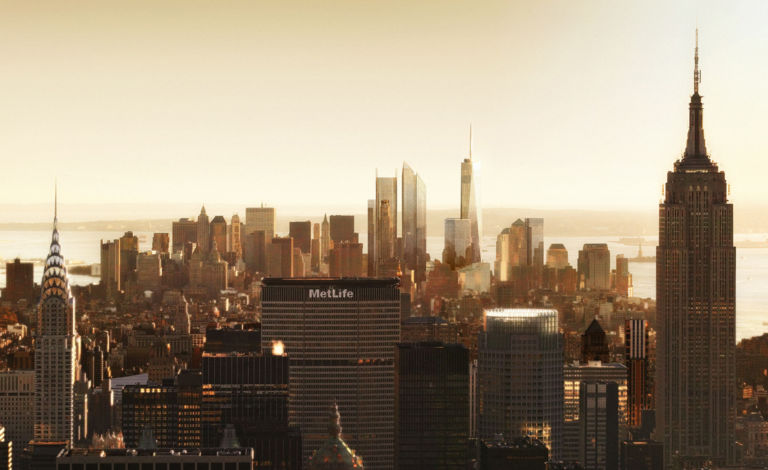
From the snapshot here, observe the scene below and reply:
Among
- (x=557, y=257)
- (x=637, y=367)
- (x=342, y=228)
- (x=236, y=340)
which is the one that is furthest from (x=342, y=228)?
(x=637, y=367)

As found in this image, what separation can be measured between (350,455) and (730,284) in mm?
16457

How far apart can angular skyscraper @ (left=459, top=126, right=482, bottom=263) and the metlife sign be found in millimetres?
2817

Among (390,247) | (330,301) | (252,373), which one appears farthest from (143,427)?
(390,247)

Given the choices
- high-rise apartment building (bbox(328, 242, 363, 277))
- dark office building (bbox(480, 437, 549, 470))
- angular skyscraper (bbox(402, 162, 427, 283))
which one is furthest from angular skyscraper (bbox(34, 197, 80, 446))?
dark office building (bbox(480, 437, 549, 470))

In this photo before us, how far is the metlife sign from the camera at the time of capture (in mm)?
36188

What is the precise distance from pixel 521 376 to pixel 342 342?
3.84 m

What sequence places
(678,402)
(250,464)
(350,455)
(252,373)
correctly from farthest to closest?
(678,402)
(252,373)
(350,455)
(250,464)

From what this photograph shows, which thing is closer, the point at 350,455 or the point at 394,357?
the point at 350,455

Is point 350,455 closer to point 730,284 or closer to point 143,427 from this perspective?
point 143,427

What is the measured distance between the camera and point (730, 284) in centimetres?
4116

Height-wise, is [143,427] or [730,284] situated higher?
[730,284]

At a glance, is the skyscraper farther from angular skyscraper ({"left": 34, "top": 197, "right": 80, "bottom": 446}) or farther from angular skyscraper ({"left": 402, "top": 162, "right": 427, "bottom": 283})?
angular skyscraper ({"left": 402, "top": 162, "right": 427, "bottom": 283})

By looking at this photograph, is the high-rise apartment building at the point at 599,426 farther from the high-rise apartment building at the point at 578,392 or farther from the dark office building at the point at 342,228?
the dark office building at the point at 342,228

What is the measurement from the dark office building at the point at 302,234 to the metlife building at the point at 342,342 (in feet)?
2.82
